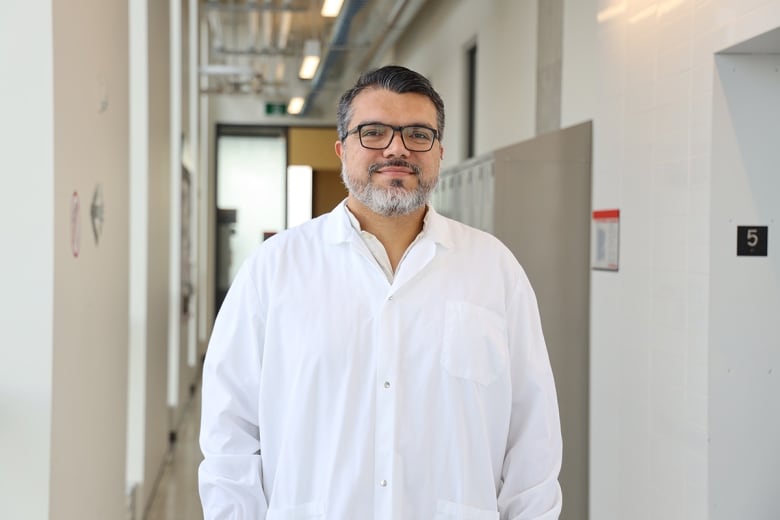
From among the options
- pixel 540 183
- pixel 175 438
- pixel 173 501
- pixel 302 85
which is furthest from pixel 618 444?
pixel 302 85

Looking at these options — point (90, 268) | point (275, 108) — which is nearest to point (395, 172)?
point (90, 268)

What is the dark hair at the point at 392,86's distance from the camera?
1.99 meters

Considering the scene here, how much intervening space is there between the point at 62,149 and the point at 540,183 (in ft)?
7.98

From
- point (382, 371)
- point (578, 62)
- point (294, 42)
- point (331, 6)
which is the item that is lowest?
point (382, 371)

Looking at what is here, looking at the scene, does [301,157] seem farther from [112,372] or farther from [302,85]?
[112,372]

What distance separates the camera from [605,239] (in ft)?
14.3

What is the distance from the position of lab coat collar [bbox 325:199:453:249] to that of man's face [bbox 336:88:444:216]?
0.25ft

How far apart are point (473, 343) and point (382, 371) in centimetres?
19

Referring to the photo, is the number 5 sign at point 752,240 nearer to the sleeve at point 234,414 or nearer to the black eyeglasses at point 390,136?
the black eyeglasses at point 390,136

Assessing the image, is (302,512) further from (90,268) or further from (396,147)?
(90,268)

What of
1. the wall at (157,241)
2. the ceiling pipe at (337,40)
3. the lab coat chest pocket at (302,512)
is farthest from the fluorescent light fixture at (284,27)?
the lab coat chest pocket at (302,512)

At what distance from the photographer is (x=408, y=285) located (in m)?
1.99

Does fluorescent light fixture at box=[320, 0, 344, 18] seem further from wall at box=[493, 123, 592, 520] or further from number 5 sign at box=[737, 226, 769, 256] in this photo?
number 5 sign at box=[737, 226, 769, 256]

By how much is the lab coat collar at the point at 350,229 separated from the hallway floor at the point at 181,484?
3.87 metres
